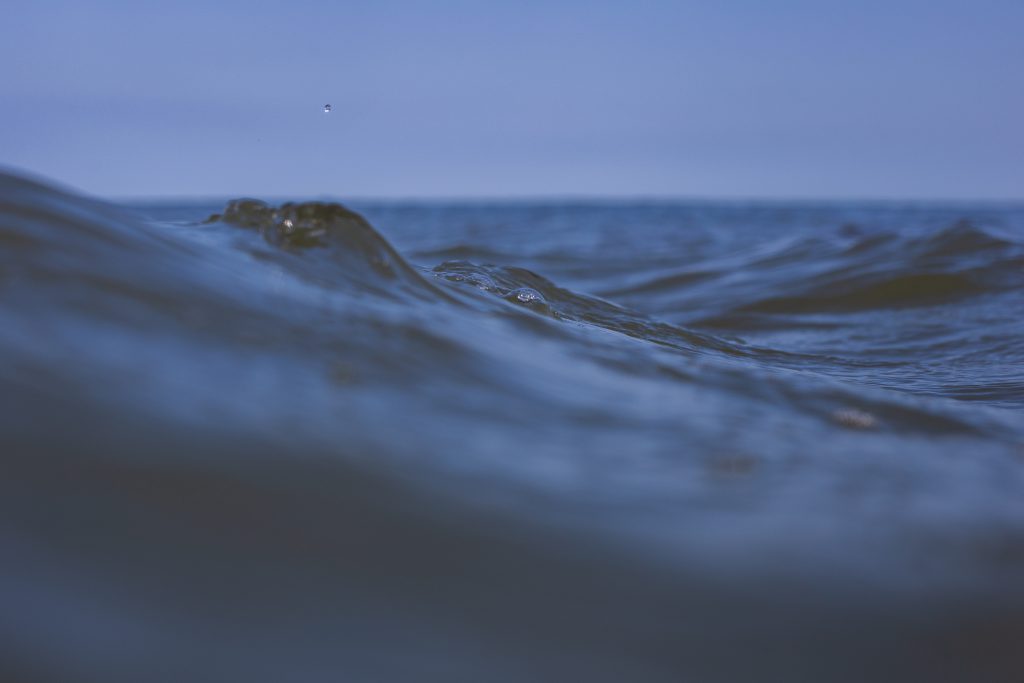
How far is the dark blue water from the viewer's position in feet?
3.51

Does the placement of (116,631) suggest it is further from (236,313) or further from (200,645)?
(236,313)

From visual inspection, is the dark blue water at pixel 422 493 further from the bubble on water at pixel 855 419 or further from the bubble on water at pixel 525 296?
the bubble on water at pixel 525 296

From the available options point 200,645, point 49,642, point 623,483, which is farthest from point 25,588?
point 623,483

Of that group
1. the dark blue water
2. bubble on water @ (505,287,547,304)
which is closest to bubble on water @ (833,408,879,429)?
the dark blue water

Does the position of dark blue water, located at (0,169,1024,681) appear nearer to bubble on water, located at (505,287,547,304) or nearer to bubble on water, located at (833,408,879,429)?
bubble on water, located at (833,408,879,429)

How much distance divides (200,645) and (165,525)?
0.25m

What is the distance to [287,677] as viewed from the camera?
971 mm

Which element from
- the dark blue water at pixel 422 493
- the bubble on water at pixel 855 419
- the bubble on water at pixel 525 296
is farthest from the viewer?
the bubble on water at pixel 525 296

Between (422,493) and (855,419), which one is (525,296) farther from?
(422,493)

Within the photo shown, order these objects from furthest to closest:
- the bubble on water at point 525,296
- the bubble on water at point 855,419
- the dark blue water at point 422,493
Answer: the bubble on water at point 525,296
the bubble on water at point 855,419
the dark blue water at point 422,493

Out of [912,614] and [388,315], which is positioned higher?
[388,315]

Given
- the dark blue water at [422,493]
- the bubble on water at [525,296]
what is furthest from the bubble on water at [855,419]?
the bubble on water at [525,296]

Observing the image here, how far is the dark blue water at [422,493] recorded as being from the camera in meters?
1.07

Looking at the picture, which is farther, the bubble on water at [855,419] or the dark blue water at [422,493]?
the bubble on water at [855,419]
